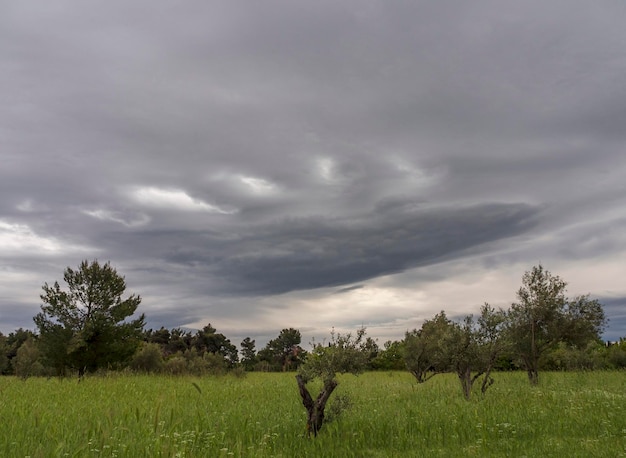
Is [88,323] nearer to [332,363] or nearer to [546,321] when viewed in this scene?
[332,363]

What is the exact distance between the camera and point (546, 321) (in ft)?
133

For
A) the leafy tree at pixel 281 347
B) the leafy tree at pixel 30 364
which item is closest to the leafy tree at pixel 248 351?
the leafy tree at pixel 281 347

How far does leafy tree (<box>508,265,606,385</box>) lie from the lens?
39.8 metres

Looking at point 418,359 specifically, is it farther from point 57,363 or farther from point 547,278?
point 57,363

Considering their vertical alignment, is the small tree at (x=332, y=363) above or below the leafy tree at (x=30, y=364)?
above

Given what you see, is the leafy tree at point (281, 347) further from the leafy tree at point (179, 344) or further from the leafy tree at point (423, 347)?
the leafy tree at point (423, 347)

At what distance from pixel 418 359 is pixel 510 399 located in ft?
73.8

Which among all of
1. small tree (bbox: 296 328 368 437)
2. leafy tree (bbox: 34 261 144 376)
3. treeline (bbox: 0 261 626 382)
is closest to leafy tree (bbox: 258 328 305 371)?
treeline (bbox: 0 261 626 382)

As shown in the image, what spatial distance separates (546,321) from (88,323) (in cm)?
3981

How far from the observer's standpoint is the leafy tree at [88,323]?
3606cm

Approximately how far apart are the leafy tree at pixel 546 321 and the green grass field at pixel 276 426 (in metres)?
16.5

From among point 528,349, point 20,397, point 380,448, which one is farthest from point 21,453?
point 528,349

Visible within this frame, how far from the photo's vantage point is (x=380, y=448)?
14.5 m

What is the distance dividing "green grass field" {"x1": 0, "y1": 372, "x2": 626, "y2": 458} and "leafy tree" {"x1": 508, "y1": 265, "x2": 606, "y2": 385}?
16.5m
